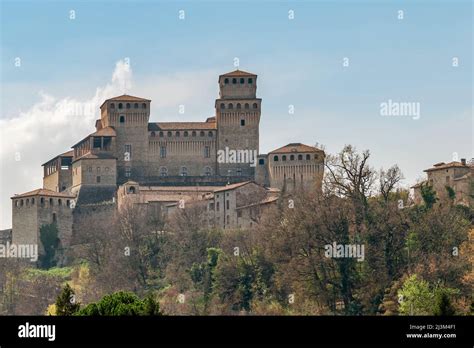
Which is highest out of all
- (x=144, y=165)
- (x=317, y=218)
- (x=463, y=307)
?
(x=144, y=165)

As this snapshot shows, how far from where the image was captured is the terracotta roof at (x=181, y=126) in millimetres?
98125

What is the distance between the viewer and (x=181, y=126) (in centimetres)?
9844

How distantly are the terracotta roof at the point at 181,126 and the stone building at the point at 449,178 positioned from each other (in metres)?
21.6

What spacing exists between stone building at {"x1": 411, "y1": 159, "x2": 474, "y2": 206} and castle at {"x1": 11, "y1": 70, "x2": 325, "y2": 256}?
10.0m

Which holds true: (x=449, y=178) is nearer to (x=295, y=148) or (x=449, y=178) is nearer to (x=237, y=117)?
(x=295, y=148)

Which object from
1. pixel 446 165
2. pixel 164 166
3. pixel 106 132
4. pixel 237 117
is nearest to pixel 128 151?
pixel 106 132

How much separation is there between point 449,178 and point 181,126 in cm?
2473

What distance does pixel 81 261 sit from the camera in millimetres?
84812

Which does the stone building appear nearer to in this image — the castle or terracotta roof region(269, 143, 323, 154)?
the castle

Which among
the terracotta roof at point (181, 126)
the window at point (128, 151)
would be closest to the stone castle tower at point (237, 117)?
the terracotta roof at point (181, 126)

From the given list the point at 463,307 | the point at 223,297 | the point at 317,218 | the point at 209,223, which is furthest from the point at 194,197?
the point at 463,307

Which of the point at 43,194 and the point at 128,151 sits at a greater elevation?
the point at 128,151
